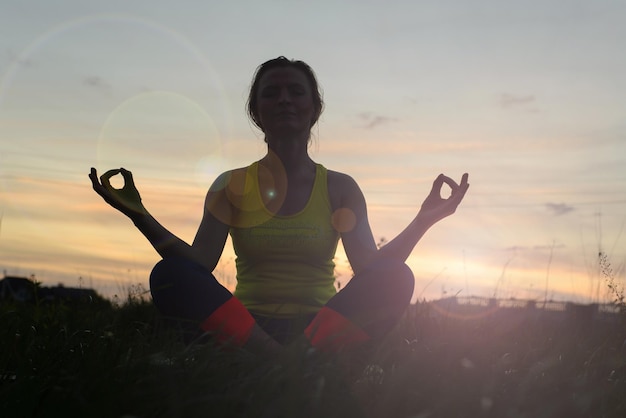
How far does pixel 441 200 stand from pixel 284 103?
4.73ft

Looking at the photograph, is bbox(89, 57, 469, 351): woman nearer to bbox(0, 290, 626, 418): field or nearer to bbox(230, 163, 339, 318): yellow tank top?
bbox(230, 163, 339, 318): yellow tank top

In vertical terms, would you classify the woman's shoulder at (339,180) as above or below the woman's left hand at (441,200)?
above

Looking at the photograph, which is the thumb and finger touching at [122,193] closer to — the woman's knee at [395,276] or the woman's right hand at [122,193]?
the woman's right hand at [122,193]

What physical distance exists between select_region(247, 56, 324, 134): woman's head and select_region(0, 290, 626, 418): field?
203cm

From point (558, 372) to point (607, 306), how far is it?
11.3ft

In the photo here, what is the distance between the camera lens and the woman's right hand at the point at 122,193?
168 inches

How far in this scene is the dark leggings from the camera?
4328 mm

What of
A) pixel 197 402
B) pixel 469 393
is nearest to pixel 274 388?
pixel 197 402

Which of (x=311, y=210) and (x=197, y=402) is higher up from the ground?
(x=311, y=210)

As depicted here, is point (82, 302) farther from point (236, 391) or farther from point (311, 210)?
point (236, 391)

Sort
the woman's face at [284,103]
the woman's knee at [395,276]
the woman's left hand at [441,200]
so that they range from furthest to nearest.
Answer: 1. the woman's face at [284,103]
2. the woman's left hand at [441,200]
3. the woman's knee at [395,276]

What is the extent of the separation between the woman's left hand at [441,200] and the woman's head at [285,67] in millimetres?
1274

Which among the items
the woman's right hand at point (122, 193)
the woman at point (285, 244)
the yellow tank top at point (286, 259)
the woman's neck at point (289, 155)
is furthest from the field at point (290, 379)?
the woman's neck at point (289, 155)

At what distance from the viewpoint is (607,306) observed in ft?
23.5
